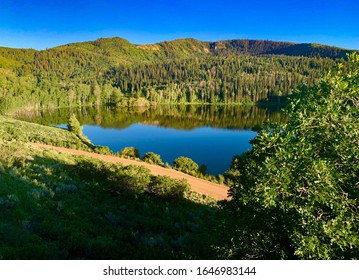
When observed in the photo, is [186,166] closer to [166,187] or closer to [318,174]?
[166,187]

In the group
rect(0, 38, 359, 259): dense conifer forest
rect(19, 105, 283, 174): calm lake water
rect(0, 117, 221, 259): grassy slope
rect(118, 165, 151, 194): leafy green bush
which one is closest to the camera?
rect(0, 38, 359, 259): dense conifer forest

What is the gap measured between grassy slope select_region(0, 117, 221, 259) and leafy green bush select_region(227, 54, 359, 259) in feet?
17.1

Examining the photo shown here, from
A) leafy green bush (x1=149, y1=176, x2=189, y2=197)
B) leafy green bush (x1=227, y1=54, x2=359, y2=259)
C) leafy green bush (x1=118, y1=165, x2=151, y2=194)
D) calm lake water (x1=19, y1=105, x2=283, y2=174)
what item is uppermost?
leafy green bush (x1=227, y1=54, x2=359, y2=259)

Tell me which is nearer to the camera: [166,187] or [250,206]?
[250,206]

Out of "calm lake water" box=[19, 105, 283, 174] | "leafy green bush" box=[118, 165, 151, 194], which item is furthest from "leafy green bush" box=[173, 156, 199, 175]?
"leafy green bush" box=[118, 165, 151, 194]

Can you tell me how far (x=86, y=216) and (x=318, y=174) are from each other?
11.9 metres

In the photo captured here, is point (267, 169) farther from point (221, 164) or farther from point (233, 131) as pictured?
point (233, 131)

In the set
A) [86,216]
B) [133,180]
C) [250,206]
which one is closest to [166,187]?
[133,180]

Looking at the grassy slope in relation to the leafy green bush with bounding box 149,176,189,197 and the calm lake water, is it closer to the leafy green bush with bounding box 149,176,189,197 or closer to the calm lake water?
the leafy green bush with bounding box 149,176,189,197

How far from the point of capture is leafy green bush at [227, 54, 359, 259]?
8891mm

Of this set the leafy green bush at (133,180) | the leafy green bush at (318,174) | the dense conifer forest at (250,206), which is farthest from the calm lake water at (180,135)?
the leafy green bush at (318,174)

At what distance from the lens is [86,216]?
16.2m

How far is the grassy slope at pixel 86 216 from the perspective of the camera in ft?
40.1
